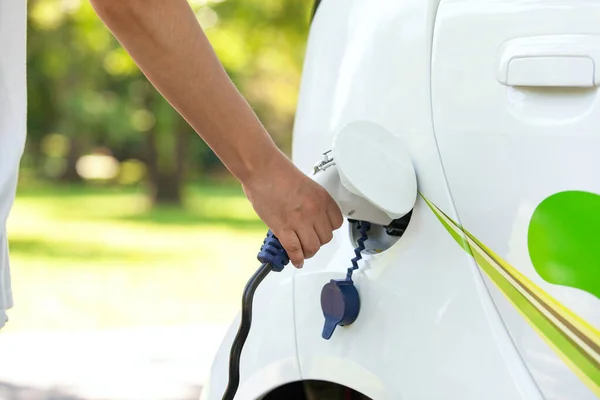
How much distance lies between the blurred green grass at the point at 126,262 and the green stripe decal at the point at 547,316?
20.1 ft

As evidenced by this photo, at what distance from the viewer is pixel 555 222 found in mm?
1430

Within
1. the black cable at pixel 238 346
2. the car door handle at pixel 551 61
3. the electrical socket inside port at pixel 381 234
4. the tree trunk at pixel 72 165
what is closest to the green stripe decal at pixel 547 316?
the electrical socket inside port at pixel 381 234

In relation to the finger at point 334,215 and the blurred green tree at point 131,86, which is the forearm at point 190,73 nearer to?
the finger at point 334,215

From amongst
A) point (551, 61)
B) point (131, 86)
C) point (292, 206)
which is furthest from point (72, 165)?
point (551, 61)

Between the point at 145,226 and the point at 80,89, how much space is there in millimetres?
9523

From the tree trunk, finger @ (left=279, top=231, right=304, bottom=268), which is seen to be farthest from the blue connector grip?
the tree trunk

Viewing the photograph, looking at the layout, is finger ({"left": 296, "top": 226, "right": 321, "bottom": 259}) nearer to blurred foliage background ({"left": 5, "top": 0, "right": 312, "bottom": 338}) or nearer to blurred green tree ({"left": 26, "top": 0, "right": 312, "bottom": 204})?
blurred foliage background ({"left": 5, "top": 0, "right": 312, "bottom": 338})

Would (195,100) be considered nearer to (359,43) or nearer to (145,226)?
(359,43)

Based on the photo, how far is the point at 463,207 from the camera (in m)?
1.55

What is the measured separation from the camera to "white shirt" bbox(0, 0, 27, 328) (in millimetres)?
1560

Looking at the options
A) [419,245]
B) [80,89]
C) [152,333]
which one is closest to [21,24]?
[419,245]

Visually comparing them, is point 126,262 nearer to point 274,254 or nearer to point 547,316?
point 274,254

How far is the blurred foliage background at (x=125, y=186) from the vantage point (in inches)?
356

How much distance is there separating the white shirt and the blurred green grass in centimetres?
591
